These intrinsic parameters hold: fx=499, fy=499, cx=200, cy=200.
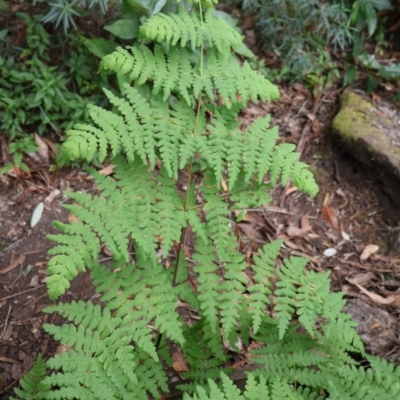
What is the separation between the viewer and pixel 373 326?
10.5ft

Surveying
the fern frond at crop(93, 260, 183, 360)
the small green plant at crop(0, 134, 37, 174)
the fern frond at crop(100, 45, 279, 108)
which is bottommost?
the small green plant at crop(0, 134, 37, 174)

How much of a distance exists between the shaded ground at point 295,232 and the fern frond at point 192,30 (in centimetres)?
154

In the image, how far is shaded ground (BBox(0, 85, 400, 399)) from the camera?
3.08m

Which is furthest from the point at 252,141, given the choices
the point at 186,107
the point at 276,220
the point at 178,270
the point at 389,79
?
the point at 389,79

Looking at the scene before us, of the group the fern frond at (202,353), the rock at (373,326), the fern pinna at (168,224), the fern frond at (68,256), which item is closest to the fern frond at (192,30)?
the fern pinna at (168,224)

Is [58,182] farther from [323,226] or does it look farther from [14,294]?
[323,226]

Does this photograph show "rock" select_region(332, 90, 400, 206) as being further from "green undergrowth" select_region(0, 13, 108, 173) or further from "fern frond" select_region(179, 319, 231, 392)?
"fern frond" select_region(179, 319, 231, 392)

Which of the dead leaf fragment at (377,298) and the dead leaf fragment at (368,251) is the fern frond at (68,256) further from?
the dead leaf fragment at (368,251)

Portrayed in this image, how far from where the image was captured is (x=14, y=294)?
124 inches

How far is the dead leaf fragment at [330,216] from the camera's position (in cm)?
395

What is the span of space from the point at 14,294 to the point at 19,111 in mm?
1395

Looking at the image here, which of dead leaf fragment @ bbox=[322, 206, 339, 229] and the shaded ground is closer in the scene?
the shaded ground

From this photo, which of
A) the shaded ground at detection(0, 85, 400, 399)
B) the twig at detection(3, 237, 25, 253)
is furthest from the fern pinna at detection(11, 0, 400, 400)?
the twig at detection(3, 237, 25, 253)

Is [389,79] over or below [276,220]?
over
